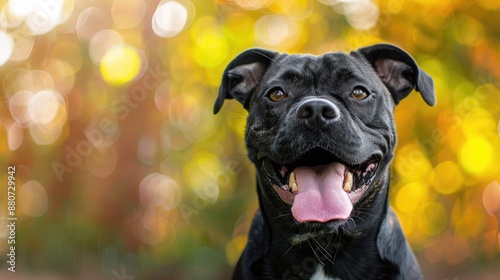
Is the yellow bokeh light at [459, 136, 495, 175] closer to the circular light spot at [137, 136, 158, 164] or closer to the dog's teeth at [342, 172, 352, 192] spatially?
the circular light spot at [137, 136, 158, 164]

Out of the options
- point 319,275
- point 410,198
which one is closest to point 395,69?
point 319,275

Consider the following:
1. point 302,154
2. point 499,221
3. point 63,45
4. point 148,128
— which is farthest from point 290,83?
point 499,221

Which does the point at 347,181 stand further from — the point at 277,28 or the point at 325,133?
the point at 277,28

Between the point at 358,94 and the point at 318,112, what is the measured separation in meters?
0.49

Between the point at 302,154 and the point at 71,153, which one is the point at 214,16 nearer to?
the point at 71,153

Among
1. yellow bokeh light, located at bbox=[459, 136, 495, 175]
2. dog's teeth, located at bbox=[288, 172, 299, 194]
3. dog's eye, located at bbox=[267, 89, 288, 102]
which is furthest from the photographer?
yellow bokeh light, located at bbox=[459, 136, 495, 175]

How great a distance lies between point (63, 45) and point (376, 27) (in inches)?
138

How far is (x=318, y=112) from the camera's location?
3197 millimetres

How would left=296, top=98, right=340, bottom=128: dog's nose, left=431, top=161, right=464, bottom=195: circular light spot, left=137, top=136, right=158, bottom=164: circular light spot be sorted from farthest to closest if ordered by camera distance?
1. left=431, top=161, right=464, bottom=195: circular light spot
2. left=137, top=136, right=158, bottom=164: circular light spot
3. left=296, top=98, right=340, bottom=128: dog's nose

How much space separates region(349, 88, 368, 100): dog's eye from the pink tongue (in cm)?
43

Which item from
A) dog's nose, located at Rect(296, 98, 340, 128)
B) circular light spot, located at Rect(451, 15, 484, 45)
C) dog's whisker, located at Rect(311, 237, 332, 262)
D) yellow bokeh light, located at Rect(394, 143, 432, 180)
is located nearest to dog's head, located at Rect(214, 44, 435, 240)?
dog's nose, located at Rect(296, 98, 340, 128)

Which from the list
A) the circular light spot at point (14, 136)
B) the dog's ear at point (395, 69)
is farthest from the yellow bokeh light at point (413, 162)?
the circular light spot at point (14, 136)

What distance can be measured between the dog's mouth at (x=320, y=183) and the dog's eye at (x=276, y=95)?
388 millimetres

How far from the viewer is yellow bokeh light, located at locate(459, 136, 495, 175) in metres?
7.01
